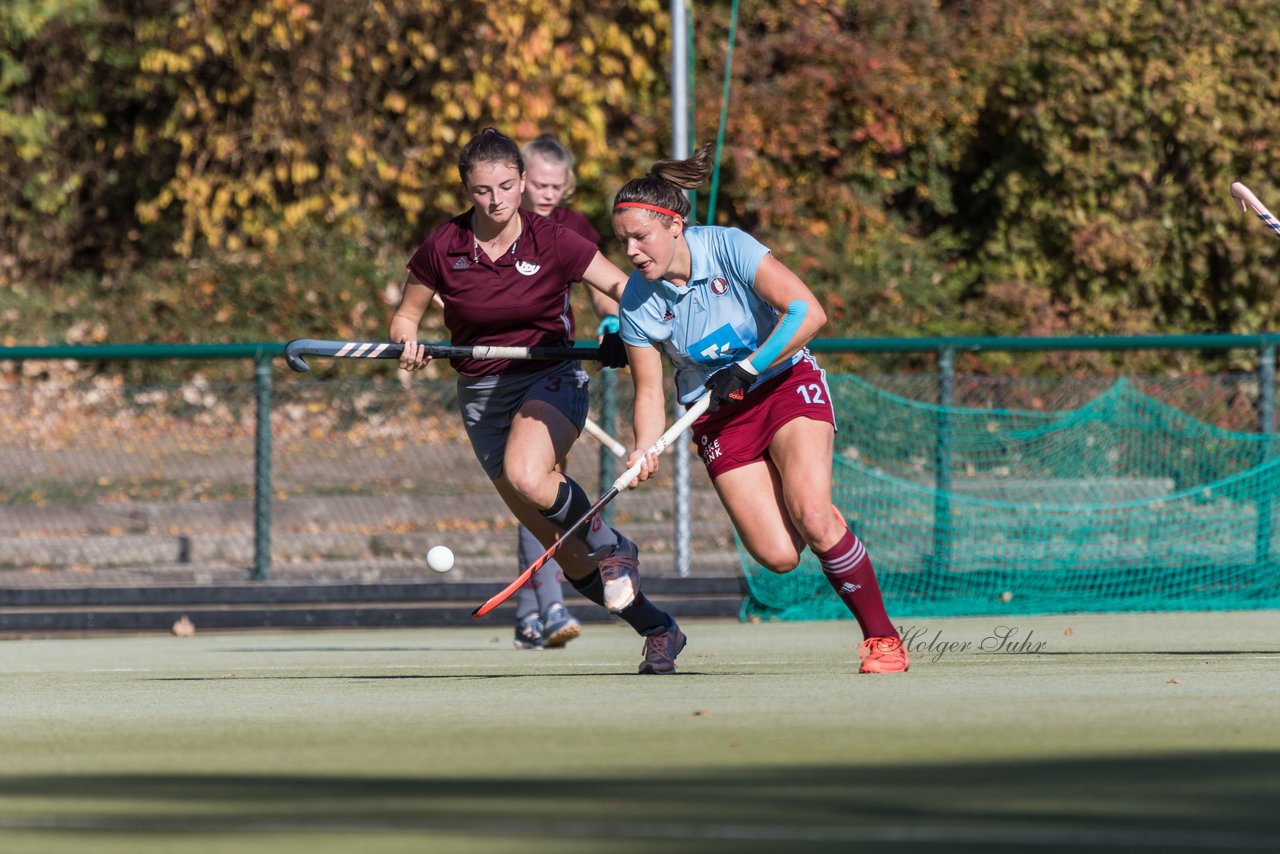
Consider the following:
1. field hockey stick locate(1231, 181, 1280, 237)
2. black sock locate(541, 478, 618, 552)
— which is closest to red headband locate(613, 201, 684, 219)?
black sock locate(541, 478, 618, 552)

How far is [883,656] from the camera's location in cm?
620

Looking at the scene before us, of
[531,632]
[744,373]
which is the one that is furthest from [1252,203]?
[531,632]

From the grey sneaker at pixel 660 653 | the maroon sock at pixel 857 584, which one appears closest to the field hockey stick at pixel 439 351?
the grey sneaker at pixel 660 653

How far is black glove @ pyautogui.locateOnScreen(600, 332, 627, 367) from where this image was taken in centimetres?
682

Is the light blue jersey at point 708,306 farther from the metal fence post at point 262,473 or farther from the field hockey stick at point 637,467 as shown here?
the metal fence post at point 262,473

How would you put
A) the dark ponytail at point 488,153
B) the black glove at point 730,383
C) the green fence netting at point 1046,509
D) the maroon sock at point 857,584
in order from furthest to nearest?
the green fence netting at point 1046,509 < the dark ponytail at point 488,153 < the maroon sock at point 857,584 < the black glove at point 730,383

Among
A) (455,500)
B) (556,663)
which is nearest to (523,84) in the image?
(455,500)

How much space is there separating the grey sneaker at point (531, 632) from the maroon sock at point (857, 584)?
2.38m

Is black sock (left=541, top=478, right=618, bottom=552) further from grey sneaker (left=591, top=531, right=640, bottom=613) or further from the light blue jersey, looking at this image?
the light blue jersey

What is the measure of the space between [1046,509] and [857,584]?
4.94 meters

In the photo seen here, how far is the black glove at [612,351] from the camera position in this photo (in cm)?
682

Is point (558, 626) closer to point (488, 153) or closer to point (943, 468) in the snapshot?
point (488, 153)

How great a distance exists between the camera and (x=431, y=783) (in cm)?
378

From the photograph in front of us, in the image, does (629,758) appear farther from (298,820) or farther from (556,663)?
(556,663)
